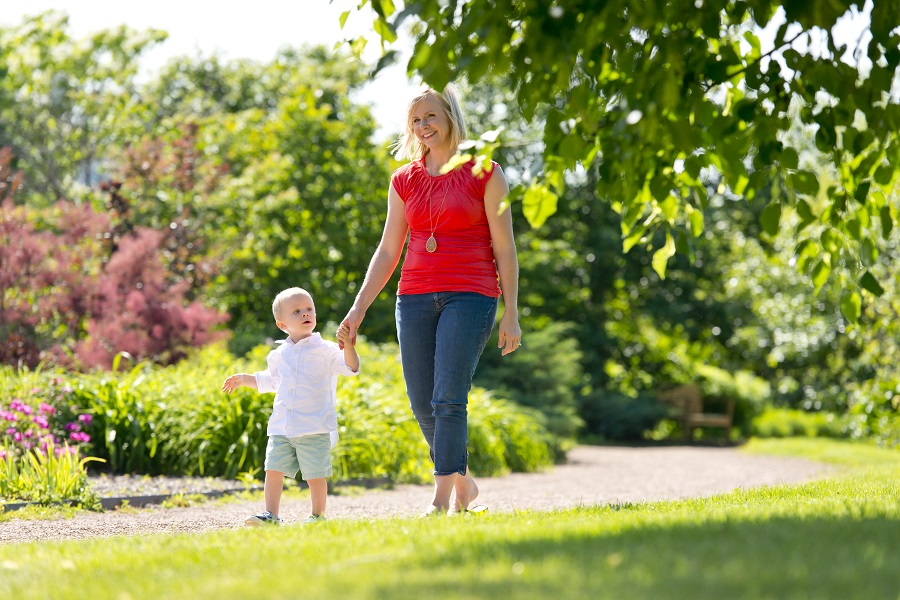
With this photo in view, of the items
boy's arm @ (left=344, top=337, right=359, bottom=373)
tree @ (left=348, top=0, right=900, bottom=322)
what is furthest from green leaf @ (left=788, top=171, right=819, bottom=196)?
boy's arm @ (left=344, top=337, right=359, bottom=373)

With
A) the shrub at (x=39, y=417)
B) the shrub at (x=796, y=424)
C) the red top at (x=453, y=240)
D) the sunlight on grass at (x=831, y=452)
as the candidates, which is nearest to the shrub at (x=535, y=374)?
the sunlight on grass at (x=831, y=452)

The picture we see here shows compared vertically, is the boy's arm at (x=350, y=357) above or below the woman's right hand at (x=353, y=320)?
below

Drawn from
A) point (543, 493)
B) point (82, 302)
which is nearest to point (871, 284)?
point (543, 493)

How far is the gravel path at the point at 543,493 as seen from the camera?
18.6 feet

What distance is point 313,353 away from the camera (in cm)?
527

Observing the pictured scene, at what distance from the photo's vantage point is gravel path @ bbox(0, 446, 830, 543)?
5680mm

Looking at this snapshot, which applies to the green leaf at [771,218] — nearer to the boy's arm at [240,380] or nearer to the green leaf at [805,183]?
the green leaf at [805,183]

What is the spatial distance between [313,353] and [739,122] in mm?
2241

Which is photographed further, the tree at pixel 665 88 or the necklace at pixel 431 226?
the necklace at pixel 431 226

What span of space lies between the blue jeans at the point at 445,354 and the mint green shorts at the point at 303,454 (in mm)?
557

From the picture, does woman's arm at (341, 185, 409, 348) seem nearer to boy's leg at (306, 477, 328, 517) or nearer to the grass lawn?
boy's leg at (306, 477, 328, 517)

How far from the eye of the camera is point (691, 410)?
20516 millimetres

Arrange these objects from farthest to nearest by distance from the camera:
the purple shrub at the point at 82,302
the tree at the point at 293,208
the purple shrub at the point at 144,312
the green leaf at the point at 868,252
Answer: the tree at the point at 293,208 → the purple shrub at the point at 144,312 → the purple shrub at the point at 82,302 → the green leaf at the point at 868,252

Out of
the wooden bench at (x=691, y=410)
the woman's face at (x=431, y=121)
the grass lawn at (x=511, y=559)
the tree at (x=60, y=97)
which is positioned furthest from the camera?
the tree at (x=60, y=97)
